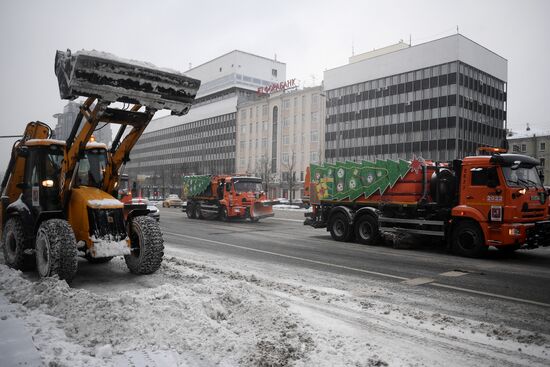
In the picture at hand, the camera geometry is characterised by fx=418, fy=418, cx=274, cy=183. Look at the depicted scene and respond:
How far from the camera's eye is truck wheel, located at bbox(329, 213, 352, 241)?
14453 mm

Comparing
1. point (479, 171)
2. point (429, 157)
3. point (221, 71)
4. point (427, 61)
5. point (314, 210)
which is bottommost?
point (314, 210)

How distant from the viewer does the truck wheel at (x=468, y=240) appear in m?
11.0

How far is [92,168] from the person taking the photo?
27.5 ft

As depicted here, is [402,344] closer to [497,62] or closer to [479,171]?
[479,171]

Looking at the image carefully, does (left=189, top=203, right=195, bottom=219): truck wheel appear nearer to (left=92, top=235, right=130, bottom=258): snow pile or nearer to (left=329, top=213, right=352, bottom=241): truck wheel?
(left=329, top=213, right=352, bottom=241): truck wheel

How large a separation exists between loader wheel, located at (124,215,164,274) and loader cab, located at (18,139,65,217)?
1483 millimetres

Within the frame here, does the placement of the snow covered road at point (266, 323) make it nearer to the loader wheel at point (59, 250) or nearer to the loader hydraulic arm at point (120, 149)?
the loader wheel at point (59, 250)

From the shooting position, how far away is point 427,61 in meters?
63.1

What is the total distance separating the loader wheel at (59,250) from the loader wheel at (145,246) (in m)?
1.22

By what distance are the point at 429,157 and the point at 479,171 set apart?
5384cm

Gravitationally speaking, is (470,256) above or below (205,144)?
below

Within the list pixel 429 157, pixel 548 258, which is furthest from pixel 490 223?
pixel 429 157

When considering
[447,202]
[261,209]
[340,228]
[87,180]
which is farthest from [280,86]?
[87,180]

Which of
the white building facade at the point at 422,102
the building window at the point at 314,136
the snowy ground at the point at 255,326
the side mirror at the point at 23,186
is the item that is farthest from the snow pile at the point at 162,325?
the building window at the point at 314,136
